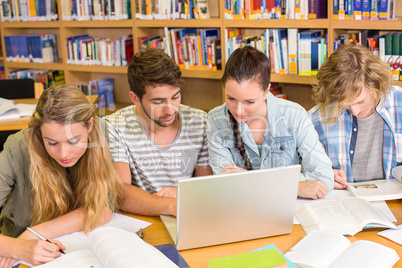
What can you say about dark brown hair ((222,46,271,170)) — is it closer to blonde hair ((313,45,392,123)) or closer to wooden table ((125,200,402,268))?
blonde hair ((313,45,392,123))

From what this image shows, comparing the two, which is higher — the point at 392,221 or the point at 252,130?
the point at 252,130

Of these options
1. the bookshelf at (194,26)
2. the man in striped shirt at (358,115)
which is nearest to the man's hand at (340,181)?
the man in striped shirt at (358,115)

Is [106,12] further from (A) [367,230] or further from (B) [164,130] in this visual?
(A) [367,230]

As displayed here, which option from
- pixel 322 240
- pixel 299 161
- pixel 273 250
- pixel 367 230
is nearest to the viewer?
pixel 273 250

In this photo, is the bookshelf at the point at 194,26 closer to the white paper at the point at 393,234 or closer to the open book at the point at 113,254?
the white paper at the point at 393,234

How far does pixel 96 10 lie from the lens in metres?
3.86

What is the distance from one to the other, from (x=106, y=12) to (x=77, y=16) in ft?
1.08

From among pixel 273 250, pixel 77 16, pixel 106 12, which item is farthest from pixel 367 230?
pixel 77 16

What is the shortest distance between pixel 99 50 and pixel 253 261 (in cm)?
308

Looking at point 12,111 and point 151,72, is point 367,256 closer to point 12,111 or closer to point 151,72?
point 151,72

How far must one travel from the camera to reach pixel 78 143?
1.63 m

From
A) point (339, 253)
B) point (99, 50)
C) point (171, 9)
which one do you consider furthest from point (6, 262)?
point (99, 50)

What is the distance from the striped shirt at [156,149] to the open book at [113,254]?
62 centimetres

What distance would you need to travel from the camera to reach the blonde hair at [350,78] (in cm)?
181
